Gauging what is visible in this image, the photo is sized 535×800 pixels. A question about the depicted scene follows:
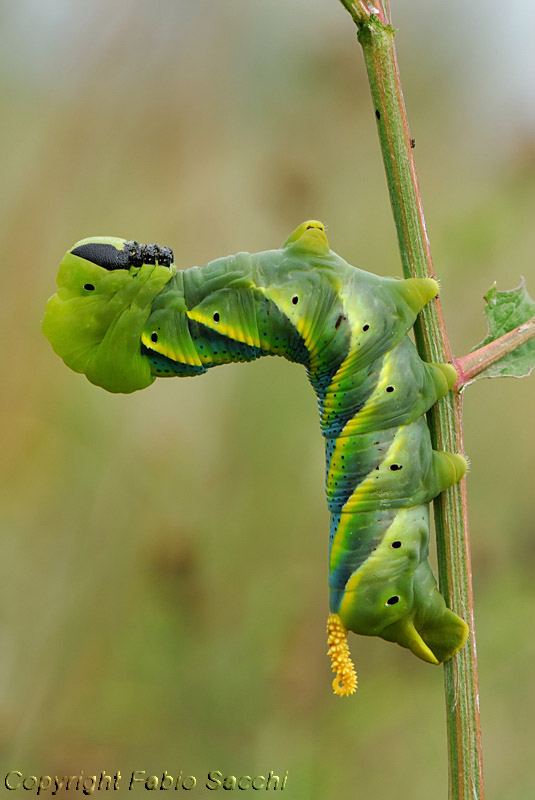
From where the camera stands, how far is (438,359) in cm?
92

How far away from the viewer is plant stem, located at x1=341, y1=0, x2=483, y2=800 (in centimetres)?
82

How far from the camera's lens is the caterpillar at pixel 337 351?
3.04ft

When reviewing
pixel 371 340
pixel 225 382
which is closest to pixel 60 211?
pixel 225 382

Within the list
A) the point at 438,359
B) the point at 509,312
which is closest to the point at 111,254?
the point at 438,359

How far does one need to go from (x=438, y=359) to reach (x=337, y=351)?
12 centimetres

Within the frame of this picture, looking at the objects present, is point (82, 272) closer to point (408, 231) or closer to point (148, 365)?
point (148, 365)

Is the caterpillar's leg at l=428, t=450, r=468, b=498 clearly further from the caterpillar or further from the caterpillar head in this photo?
the caterpillar head

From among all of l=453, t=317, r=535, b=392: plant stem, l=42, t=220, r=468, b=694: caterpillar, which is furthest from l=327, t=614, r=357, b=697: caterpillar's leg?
l=453, t=317, r=535, b=392: plant stem
